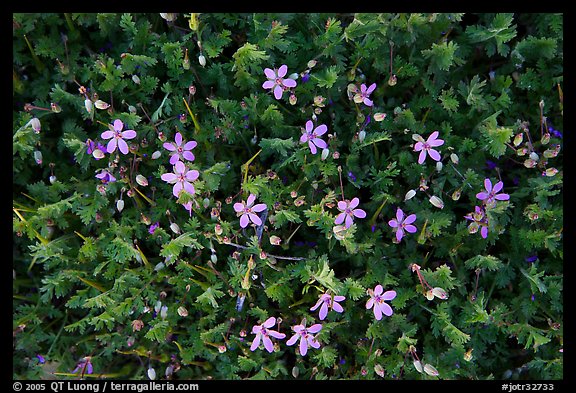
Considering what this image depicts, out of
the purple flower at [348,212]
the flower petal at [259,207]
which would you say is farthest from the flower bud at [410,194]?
the flower petal at [259,207]

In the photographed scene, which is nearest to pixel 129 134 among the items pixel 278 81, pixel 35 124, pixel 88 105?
pixel 88 105

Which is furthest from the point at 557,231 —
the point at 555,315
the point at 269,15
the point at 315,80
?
the point at 269,15

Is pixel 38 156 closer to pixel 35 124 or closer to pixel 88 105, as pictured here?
pixel 35 124

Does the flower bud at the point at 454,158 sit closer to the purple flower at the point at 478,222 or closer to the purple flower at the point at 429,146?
the purple flower at the point at 429,146

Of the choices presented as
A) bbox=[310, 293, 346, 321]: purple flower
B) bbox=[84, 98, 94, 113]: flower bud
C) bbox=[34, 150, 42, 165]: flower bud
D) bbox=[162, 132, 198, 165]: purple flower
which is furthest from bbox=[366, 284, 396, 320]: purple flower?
bbox=[34, 150, 42, 165]: flower bud

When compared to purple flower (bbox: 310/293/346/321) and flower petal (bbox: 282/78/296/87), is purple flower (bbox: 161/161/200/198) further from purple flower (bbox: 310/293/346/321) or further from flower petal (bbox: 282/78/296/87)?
purple flower (bbox: 310/293/346/321)
